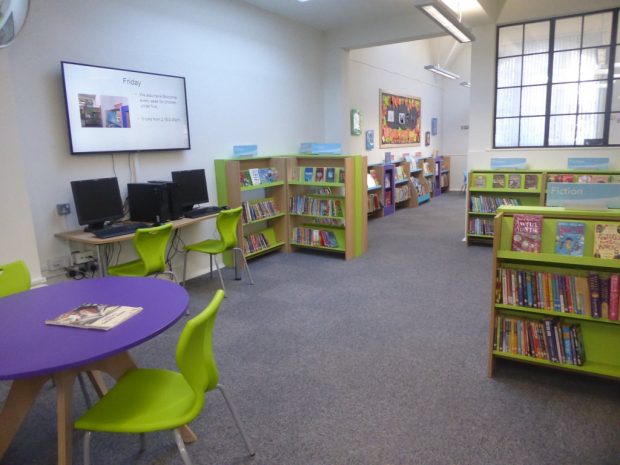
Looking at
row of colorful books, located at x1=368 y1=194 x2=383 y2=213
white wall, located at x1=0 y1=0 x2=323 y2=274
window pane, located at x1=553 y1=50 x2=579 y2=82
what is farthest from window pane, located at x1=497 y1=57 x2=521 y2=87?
row of colorful books, located at x1=368 y1=194 x2=383 y2=213

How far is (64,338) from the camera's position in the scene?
5.65 ft

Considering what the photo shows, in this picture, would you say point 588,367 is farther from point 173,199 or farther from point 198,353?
point 173,199

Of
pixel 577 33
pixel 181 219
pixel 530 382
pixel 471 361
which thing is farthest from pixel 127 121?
pixel 577 33

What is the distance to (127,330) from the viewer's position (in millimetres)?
1756

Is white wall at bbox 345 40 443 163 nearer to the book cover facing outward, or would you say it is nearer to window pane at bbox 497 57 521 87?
window pane at bbox 497 57 521 87

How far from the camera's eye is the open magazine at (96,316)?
5.97ft

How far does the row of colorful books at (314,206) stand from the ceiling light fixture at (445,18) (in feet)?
7.87

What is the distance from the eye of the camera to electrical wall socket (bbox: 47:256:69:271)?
12.3ft

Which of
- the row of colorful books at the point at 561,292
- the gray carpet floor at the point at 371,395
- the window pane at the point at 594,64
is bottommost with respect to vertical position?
the gray carpet floor at the point at 371,395

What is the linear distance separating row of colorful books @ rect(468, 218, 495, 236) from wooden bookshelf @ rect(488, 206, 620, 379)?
3.64 m

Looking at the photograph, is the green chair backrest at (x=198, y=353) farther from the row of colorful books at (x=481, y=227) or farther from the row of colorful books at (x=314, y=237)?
the row of colorful books at (x=481, y=227)

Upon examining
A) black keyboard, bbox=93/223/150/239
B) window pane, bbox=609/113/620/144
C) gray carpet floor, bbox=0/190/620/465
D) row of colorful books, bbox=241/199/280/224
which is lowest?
gray carpet floor, bbox=0/190/620/465

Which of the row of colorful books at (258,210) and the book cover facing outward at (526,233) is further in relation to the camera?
the row of colorful books at (258,210)

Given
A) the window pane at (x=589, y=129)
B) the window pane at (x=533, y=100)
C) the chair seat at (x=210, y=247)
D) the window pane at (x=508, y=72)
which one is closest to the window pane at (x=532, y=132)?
the window pane at (x=533, y=100)
